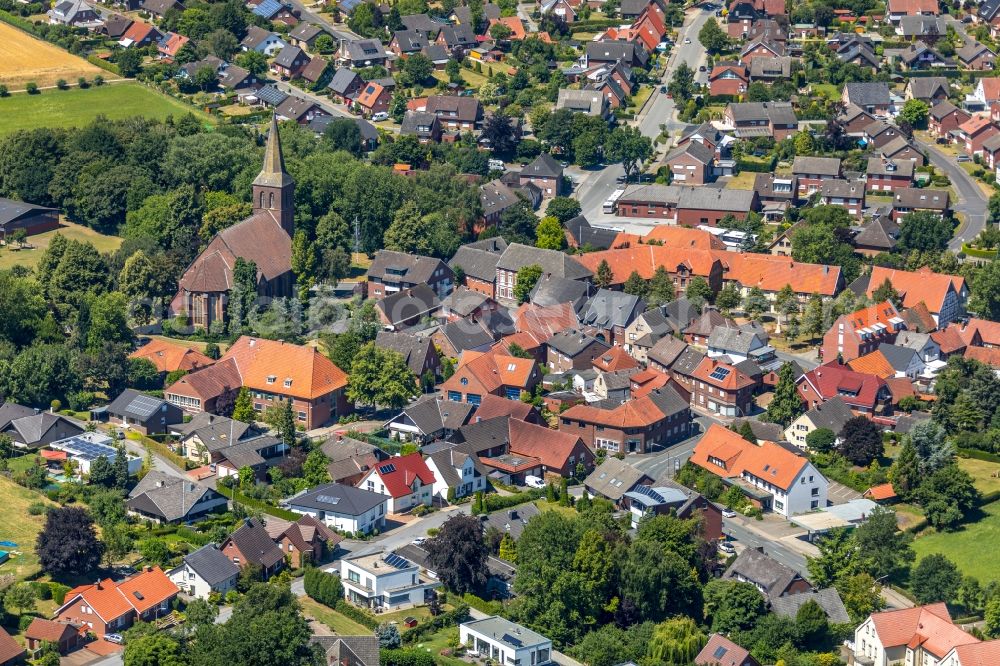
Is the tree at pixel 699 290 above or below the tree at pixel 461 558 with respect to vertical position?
below

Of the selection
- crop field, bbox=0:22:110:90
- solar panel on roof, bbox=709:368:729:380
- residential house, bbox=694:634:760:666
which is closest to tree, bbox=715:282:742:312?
solar panel on roof, bbox=709:368:729:380

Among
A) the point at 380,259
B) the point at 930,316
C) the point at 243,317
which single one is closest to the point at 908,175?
the point at 930,316

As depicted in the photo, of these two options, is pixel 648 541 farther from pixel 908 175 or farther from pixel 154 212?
pixel 908 175

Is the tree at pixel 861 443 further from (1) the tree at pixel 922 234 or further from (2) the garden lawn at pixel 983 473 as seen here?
(1) the tree at pixel 922 234

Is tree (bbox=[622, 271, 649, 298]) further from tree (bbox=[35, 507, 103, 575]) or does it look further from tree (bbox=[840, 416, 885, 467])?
tree (bbox=[35, 507, 103, 575])

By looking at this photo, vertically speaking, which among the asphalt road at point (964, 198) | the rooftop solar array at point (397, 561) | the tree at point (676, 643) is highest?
the tree at point (676, 643)

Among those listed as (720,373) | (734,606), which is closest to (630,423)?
(720,373)

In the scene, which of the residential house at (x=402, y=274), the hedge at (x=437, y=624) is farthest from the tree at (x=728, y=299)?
the hedge at (x=437, y=624)
